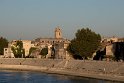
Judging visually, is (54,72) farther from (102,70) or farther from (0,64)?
(0,64)

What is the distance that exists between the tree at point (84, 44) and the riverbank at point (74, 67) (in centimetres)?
493

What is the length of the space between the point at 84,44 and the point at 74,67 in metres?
10.5

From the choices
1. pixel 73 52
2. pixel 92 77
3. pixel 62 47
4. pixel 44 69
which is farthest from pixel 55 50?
pixel 92 77

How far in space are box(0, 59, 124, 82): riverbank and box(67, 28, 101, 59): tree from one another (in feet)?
16.2

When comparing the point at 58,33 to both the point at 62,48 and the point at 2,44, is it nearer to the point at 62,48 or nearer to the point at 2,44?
the point at 2,44

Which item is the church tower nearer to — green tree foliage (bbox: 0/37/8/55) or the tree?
green tree foliage (bbox: 0/37/8/55)

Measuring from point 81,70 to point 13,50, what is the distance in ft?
147

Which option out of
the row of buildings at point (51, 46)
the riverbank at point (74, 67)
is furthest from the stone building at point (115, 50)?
the row of buildings at point (51, 46)

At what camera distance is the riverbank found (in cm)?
6426

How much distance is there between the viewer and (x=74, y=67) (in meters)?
77.1

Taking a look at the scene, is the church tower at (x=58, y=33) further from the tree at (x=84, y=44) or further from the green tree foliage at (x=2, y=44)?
the tree at (x=84, y=44)

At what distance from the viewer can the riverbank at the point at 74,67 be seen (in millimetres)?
64256

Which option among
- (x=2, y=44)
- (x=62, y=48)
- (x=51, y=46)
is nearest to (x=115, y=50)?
(x=62, y=48)

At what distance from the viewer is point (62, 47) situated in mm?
97500
